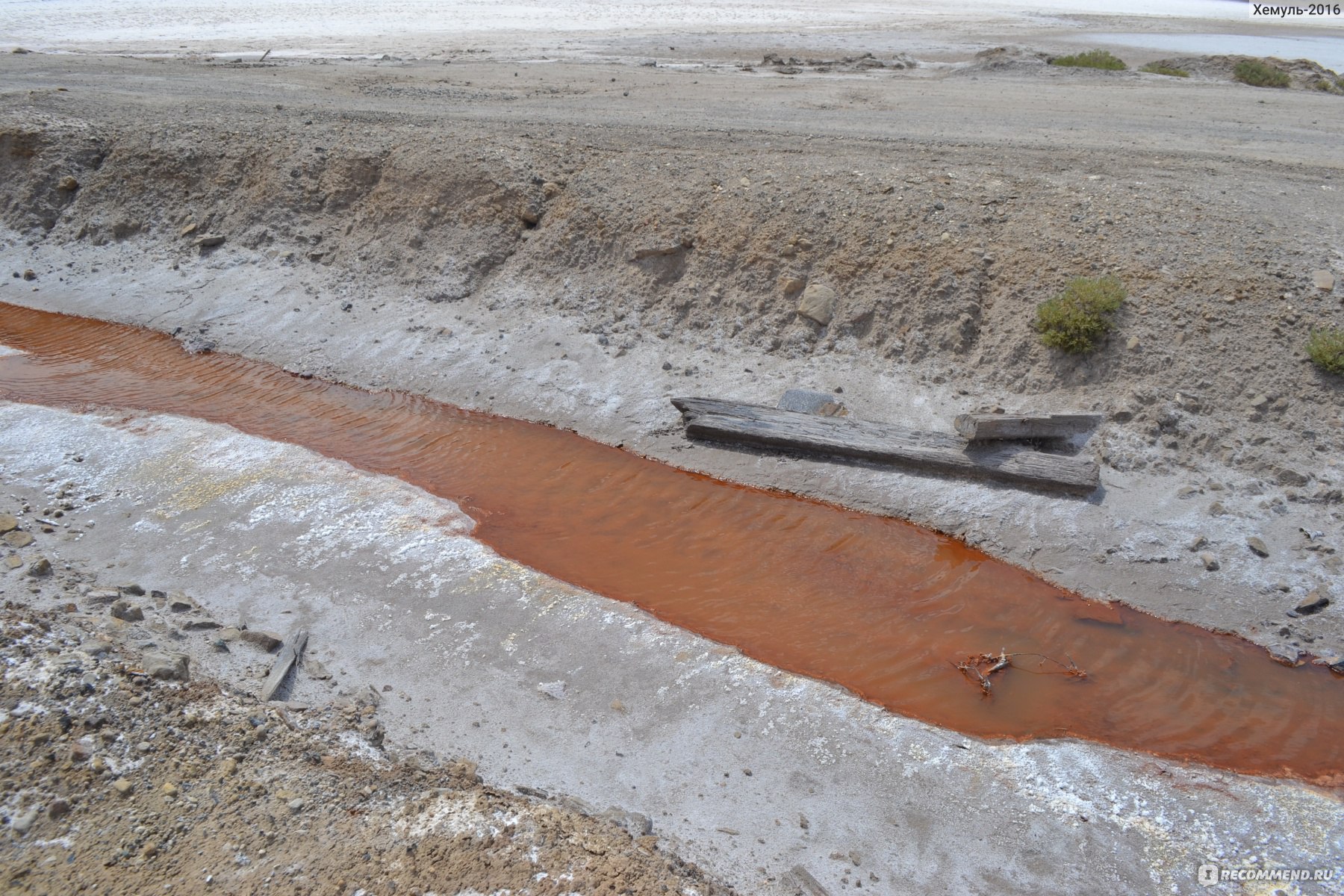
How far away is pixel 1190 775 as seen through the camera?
6.36m

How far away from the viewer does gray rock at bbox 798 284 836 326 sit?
11.4 m

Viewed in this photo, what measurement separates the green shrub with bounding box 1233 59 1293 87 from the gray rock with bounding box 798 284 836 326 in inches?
629

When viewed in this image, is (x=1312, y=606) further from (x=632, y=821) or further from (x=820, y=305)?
(x=632, y=821)

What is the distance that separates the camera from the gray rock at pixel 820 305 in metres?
11.4

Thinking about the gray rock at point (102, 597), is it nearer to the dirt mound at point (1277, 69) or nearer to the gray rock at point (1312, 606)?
the gray rock at point (1312, 606)

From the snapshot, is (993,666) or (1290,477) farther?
(1290,477)

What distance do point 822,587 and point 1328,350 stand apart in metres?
5.73

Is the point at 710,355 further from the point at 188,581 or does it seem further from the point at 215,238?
the point at 215,238

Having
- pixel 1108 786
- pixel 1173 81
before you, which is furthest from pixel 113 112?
pixel 1173 81

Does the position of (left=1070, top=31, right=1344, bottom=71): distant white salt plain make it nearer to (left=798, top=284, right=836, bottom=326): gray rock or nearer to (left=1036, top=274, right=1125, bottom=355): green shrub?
(left=1036, top=274, right=1125, bottom=355): green shrub

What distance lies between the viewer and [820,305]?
37.4 ft

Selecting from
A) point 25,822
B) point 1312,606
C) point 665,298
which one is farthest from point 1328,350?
point 25,822

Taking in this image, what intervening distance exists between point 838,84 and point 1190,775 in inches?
687

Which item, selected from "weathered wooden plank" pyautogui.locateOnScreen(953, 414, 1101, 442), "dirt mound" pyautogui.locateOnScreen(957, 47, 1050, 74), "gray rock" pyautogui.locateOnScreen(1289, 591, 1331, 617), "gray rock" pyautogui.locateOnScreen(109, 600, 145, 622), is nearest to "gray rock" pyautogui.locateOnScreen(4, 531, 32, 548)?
"gray rock" pyautogui.locateOnScreen(109, 600, 145, 622)
